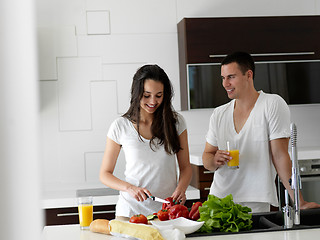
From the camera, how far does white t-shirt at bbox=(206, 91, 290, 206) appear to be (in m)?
2.09

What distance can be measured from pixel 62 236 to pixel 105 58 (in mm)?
2282

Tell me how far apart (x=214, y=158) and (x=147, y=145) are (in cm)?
33

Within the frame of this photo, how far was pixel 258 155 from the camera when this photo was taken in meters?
2.12

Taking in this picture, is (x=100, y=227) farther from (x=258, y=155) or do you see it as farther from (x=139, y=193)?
(x=258, y=155)

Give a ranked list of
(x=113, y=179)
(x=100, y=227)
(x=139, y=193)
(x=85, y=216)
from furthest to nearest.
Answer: (x=113, y=179)
(x=139, y=193)
(x=85, y=216)
(x=100, y=227)

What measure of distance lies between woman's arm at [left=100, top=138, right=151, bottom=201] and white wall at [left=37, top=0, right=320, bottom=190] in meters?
1.61

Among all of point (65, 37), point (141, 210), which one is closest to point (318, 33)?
point (65, 37)

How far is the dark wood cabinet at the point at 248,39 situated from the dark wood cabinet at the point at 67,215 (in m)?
1.12

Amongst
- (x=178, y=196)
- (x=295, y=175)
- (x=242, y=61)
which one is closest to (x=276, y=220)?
(x=295, y=175)

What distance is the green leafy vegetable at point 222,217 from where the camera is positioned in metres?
1.58

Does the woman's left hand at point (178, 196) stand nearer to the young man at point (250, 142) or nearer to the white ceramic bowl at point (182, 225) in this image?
the young man at point (250, 142)

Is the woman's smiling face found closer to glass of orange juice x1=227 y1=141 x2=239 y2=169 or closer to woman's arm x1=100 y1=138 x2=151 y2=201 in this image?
woman's arm x1=100 y1=138 x2=151 y2=201

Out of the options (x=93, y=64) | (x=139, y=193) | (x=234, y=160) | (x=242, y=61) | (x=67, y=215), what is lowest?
(x=67, y=215)

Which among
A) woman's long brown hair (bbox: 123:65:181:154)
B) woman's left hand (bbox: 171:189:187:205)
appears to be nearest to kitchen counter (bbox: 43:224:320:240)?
woman's left hand (bbox: 171:189:187:205)
